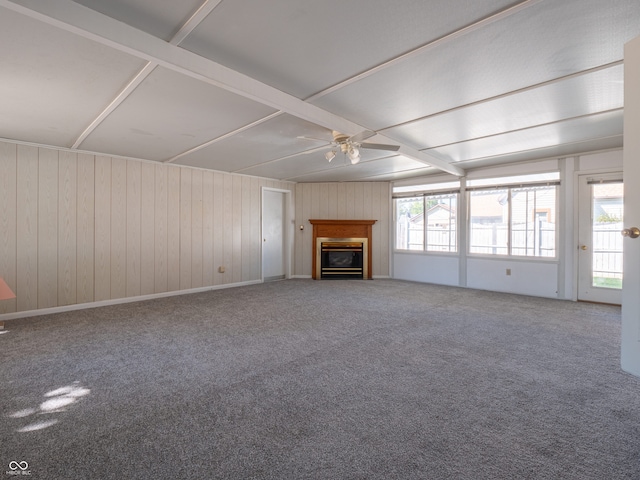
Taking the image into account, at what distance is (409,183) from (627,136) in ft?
20.4

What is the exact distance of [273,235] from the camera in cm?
750

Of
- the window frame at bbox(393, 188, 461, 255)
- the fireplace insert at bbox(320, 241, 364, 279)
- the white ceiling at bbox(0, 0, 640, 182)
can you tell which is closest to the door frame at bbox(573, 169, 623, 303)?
the white ceiling at bbox(0, 0, 640, 182)

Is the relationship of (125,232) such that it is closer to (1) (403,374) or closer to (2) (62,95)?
(2) (62,95)

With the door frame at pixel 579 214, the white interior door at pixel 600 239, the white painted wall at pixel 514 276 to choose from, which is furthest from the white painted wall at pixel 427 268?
the white interior door at pixel 600 239

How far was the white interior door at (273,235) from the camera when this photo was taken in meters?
7.28

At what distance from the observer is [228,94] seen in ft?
9.28

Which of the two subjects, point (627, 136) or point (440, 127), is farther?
point (440, 127)

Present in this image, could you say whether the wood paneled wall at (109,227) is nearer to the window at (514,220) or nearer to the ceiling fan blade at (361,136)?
the ceiling fan blade at (361,136)

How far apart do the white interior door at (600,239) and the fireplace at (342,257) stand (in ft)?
13.4

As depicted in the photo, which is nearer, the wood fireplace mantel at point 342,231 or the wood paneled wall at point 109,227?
the wood paneled wall at point 109,227

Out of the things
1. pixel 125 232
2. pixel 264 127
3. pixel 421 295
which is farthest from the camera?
pixel 421 295

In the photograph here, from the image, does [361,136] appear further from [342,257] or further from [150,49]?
[342,257]

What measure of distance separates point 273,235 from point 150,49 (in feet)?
18.2

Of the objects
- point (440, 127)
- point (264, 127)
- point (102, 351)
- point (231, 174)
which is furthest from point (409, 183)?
point (102, 351)
